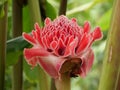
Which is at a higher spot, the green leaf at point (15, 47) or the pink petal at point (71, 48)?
the green leaf at point (15, 47)

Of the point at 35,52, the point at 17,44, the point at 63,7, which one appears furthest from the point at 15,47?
the point at 35,52

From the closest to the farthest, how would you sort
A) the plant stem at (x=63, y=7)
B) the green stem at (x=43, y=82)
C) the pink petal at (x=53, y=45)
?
1. the pink petal at (x=53, y=45)
2. the green stem at (x=43, y=82)
3. the plant stem at (x=63, y=7)

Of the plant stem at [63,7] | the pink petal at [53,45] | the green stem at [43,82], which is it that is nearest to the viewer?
the pink petal at [53,45]

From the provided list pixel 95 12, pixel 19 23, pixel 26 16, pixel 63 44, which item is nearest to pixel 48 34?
pixel 63 44

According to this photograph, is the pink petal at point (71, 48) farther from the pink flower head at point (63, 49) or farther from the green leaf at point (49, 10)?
the green leaf at point (49, 10)

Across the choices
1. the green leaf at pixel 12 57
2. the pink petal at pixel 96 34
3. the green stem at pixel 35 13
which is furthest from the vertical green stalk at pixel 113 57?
the green leaf at pixel 12 57

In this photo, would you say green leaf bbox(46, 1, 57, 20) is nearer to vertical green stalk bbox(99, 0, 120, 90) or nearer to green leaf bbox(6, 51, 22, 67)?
green leaf bbox(6, 51, 22, 67)

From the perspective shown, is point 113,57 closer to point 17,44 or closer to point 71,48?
point 71,48
